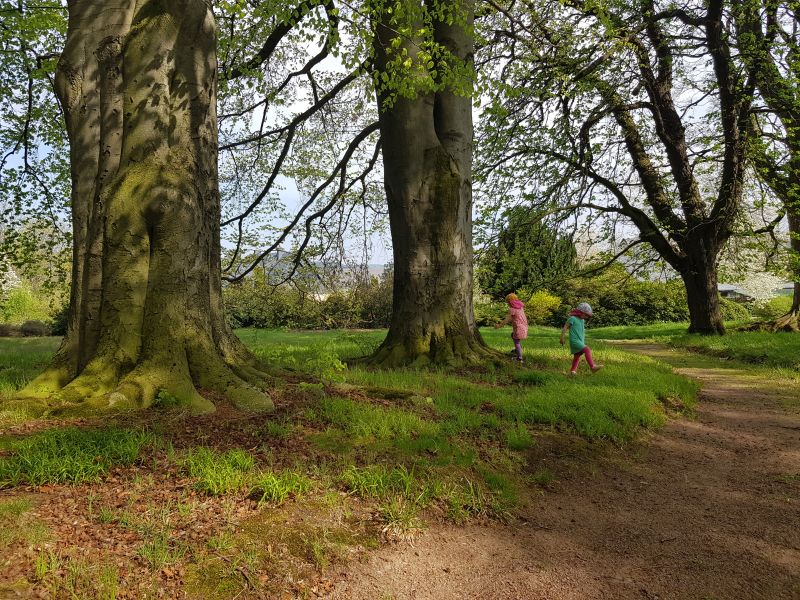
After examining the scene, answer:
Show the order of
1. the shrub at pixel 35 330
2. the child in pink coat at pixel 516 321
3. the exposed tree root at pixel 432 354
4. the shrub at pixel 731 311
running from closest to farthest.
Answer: the exposed tree root at pixel 432 354
the child in pink coat at pixel 516 321
the shrub at pixel 35 330
the shrub at pixel 731 311

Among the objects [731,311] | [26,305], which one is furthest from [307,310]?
[731,311]

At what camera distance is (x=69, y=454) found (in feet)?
10.7

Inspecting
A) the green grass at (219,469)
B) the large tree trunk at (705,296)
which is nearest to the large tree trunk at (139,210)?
the green grass at (219,469)

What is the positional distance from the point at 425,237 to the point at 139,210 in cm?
433

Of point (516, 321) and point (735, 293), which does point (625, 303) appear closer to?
point (516, 321)

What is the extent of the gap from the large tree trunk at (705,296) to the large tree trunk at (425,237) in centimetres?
1042

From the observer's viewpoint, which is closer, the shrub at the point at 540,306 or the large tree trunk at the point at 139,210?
the large tree trunk at the point at 139,210

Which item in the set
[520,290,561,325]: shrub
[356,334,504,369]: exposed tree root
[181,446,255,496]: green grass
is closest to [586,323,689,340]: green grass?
[520,290,561,325]: shrub

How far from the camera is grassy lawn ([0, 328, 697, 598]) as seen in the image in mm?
2443

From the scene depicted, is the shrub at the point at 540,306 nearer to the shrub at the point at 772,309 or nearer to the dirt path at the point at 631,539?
the shrub at the point at 772,309

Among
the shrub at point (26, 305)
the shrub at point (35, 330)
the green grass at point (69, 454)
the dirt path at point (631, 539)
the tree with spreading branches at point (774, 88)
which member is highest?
the tree with spreading branches at point (774, 88)

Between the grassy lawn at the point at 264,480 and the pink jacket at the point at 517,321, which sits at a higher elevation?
the pink jacket at the point at 517,321

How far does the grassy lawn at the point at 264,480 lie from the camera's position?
2.44 m

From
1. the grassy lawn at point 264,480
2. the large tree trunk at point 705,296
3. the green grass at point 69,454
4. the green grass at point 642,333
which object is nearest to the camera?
the grassy lawn at point 264,480
